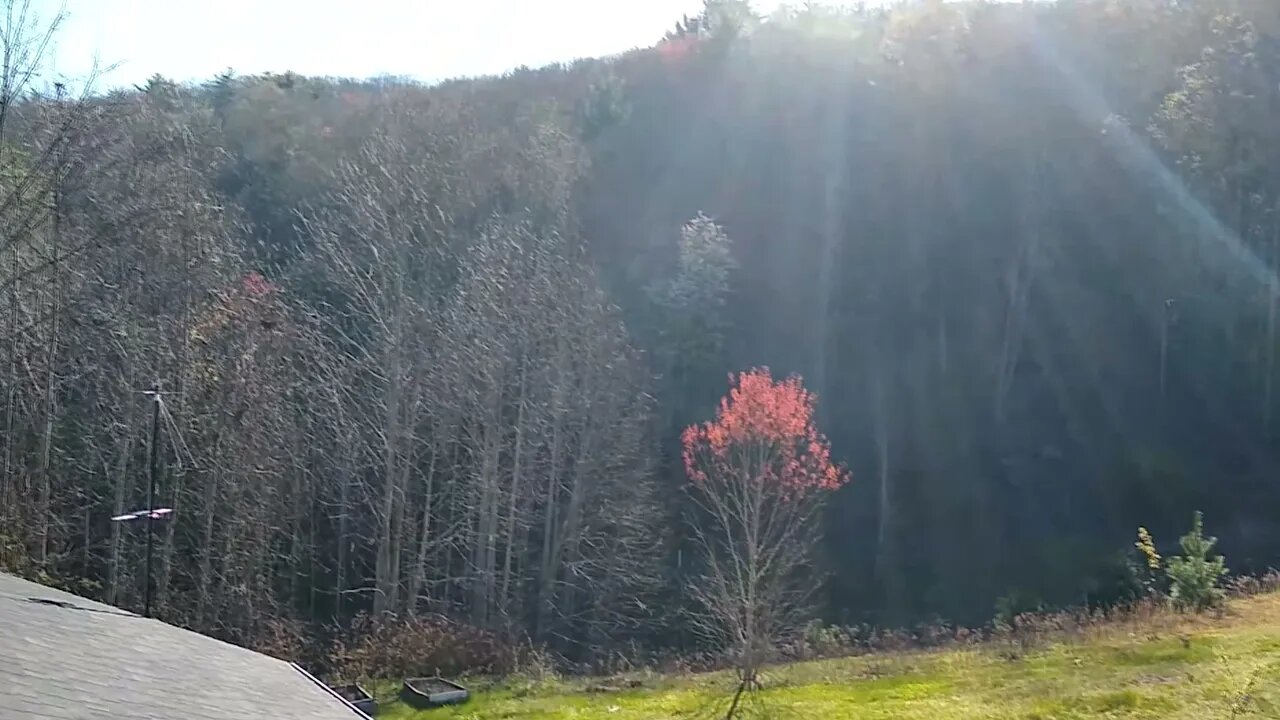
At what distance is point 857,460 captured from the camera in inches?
1307

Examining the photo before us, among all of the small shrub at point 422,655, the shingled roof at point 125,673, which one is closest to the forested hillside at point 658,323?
the small shrub at point 422,655

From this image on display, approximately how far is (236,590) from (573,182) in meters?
20.0

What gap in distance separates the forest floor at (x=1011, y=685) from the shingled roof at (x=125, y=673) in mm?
4889

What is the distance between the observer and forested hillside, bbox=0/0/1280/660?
72.1 ft

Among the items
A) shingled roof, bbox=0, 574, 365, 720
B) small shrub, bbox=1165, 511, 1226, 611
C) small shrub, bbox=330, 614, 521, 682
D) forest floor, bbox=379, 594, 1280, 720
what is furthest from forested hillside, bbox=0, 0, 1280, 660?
small shrub, bbox=1165, 511, 1226, 611

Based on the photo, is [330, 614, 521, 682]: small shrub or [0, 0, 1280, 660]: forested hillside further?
[0, 0, 1280, 660]: forested hillside

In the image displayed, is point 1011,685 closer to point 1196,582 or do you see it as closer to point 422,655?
point 1196,582

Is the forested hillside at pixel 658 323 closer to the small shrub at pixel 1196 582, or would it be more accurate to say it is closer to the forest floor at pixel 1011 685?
the forest floor at pixel 1011 685

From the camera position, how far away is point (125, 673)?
7.17 m

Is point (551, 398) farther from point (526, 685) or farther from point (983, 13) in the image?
point (983, 13)

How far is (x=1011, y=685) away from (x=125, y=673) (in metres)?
9.14

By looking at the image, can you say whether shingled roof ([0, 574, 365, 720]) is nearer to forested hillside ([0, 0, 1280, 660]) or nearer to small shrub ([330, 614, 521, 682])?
small shrub ([330, 614, 521, 682])

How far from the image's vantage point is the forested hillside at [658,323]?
2198 cm

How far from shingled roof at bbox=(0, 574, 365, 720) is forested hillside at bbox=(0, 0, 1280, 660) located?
29.8ft
